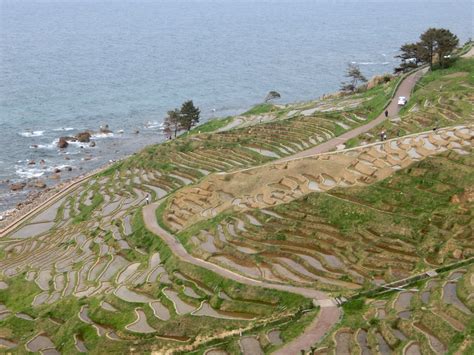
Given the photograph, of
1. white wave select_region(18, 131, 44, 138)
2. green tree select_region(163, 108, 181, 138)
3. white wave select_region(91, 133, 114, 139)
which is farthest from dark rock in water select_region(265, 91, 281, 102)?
white wave select_region(18, 131, 44, 138)

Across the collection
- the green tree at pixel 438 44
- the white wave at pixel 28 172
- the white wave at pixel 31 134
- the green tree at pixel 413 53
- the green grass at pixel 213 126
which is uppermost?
the green tree at pixel 438 44

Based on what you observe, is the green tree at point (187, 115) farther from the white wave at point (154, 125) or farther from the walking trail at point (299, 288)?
the walking trail at point (299, 288)

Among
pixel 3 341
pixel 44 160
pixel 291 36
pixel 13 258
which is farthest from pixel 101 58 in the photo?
pixel 3 341

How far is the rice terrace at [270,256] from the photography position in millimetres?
26156

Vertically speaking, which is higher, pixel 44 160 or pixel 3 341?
pixel 3 341

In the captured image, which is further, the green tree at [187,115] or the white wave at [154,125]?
A: the white wave at [154,125]

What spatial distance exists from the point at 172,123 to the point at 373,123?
34.7 meters

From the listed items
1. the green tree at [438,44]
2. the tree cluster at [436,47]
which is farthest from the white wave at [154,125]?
the green tree at [438,44]

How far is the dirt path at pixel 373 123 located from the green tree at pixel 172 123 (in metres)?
28.9

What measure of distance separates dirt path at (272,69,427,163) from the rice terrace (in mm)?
1133

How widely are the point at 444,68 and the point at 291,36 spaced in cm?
11063

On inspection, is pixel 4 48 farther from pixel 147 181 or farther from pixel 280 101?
pixel 147 181

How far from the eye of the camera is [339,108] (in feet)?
233

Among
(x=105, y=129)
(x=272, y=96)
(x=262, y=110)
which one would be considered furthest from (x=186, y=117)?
(x=272, y=96)
